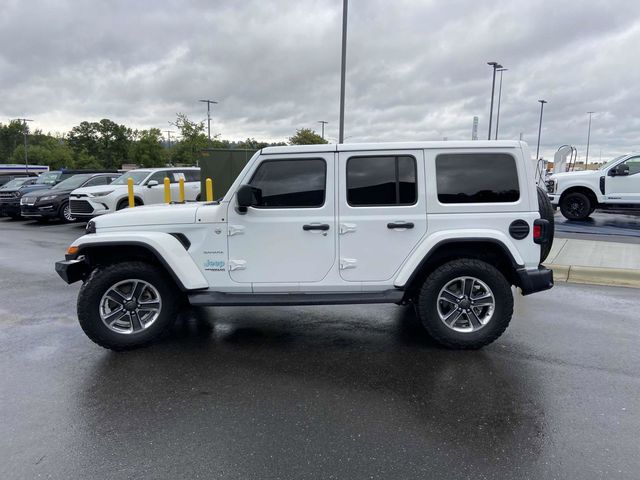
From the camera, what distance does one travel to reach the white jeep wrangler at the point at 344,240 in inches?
170

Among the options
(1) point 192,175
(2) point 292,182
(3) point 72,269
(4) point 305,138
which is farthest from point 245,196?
(4) point 305,138

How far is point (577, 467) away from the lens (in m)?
2.72

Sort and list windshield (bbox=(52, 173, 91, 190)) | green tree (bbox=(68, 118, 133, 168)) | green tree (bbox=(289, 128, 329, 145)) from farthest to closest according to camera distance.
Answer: green tree (bbox=(68, 118, 133, 168)), green tree (bbox=(289, 128, 329, 145)), windshield (bbox=(52, 173, 91, 190))

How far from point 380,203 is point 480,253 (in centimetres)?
106

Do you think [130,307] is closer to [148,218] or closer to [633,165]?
[148,218]

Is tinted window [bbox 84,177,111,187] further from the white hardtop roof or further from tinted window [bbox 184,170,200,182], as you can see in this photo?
the white hardtop roof

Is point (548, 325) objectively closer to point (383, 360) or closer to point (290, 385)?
point (383, 360)

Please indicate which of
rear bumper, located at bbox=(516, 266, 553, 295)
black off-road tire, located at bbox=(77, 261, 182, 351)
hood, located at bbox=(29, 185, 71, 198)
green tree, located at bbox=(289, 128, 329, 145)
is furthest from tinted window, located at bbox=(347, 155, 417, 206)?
green tree, located at bbox=(289, 128, 329, 145)

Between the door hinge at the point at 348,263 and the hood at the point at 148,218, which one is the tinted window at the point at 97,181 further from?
the door hinge at the point at 348,263

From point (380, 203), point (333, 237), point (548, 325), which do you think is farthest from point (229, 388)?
point (548, 325)

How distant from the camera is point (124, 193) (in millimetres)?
13109

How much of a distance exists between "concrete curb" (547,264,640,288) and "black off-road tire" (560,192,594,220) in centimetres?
717

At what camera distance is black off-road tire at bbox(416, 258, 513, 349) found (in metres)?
4.33

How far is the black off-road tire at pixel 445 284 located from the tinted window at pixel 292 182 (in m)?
1.33
